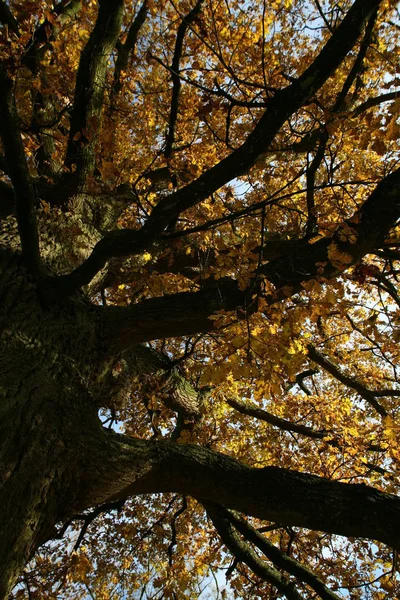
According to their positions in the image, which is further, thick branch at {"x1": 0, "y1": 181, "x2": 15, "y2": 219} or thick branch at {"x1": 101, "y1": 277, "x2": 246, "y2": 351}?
thick branch at {"x1": 0, "y1": 181, "x2": 15, "y2": 219}

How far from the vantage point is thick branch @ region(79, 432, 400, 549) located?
2822 mm

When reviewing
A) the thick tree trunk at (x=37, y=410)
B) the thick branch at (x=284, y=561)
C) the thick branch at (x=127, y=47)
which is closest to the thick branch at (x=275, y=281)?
the thick tree trunk at (x=37, y=410)

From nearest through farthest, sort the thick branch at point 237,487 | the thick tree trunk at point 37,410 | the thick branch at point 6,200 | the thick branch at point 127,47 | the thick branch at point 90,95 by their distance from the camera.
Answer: the thick tree trunk at point 37,410
the thick branch at point 237,487
the thick branch at point 6,200
the thick branch at point 90,95
the thick branch at point 127,47

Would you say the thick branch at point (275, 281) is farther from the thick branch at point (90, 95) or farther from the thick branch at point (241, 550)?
the thick branch at point (90, 95)

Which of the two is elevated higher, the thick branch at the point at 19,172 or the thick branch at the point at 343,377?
the thick branch at the point at 343,377

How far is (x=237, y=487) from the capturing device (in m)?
3.07

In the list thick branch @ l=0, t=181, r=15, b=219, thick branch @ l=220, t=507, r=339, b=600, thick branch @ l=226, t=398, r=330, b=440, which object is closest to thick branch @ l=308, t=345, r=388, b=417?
thick branch @ l=226, t=398, r=330, b=440

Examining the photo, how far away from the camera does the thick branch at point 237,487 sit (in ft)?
9.26

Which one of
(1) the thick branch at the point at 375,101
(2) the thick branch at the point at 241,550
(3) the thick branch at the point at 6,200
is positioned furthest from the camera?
(1) the thick branch at the point at 375,101

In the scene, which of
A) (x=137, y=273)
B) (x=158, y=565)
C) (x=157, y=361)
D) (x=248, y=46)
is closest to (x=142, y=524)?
(x=158, y=565)

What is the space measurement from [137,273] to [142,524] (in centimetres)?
519

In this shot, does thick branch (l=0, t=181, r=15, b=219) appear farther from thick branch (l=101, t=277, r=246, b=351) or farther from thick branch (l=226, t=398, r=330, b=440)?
thick branch (l=226, t=398, r=330, b=440)

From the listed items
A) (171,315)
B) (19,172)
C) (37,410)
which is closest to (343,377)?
(171,315)

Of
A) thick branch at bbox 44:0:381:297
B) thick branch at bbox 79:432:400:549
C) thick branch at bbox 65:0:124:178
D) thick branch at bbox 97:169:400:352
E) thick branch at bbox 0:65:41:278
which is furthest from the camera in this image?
thick branch at bbox 65:0:124:178
